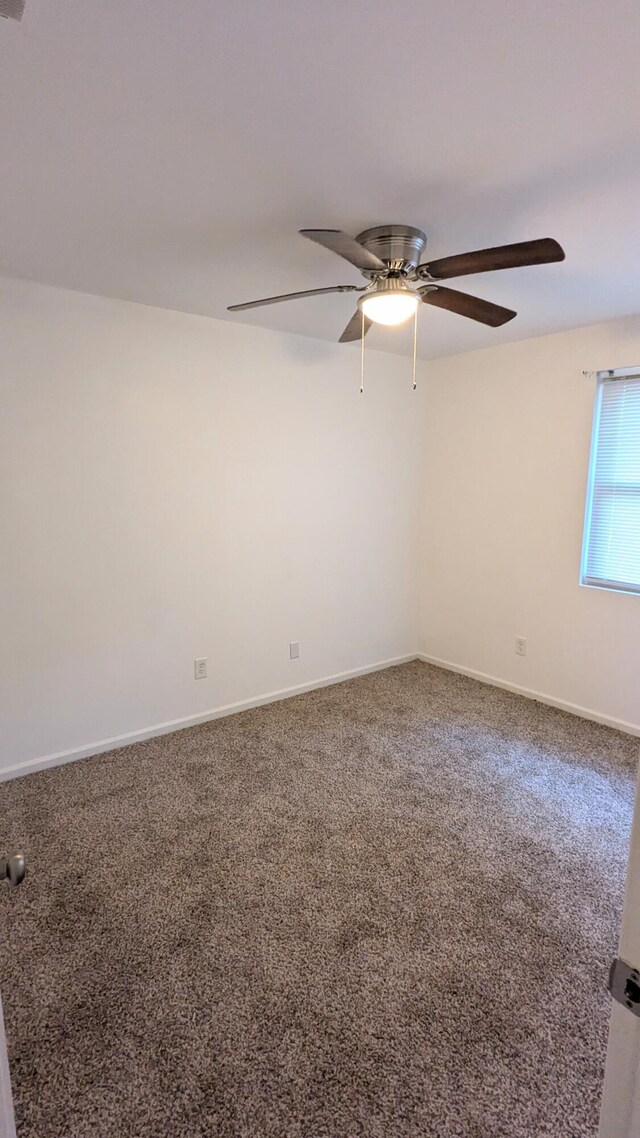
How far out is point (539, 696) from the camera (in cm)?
370

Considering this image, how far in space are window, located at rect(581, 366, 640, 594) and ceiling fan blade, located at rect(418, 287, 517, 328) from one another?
1302 mm

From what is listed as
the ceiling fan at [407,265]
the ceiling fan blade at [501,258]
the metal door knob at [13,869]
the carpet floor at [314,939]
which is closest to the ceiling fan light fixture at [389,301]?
the ceiling fan at [407,265]

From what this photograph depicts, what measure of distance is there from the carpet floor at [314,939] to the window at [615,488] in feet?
3.40

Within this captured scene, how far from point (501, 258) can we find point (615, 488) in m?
1.99

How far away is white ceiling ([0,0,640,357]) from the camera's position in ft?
3.58

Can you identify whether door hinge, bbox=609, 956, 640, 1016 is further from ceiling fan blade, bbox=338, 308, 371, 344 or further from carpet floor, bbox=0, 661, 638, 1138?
ceiling fan blade, bbox=338, 308, 371, 344

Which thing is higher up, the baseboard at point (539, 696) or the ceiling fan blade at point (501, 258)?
the ceiling fan blade at point (501, 258)

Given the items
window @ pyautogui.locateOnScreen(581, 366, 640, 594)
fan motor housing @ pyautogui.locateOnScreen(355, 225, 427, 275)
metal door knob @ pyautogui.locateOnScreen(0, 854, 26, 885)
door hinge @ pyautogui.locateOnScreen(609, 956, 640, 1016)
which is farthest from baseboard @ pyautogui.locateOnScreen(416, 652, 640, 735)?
metal door knob @ pyautogui.locateOnScreen(0, 854, 26, 885)

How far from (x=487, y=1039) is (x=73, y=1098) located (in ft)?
3.46

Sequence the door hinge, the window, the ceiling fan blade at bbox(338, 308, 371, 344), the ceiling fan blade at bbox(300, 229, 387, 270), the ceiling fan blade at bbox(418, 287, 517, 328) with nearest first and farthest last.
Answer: the door hinge < the ceiling fan blade at bbox(300, 229, 387, 270) < the ceiling fan blade at bbox(418, 287, 517, 328) < the ceiling fan blade at bbox(338, 308, 371, 344) < the window

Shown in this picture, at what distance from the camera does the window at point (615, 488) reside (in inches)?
123

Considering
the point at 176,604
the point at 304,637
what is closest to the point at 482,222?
the point at 176,604

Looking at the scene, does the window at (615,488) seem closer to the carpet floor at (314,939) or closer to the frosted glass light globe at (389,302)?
the carpet floor at (314,939)

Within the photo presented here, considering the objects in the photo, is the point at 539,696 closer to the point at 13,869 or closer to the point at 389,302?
the point at 389,302
